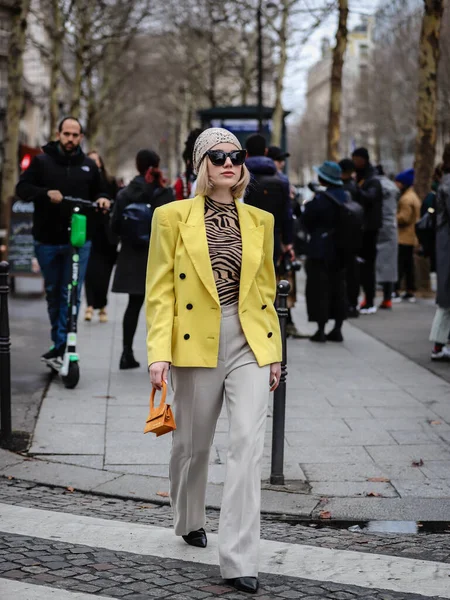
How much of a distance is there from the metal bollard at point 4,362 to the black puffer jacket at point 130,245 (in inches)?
107

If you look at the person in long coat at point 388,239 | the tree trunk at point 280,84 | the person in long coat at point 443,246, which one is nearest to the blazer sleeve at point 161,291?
the person in long coat at point 443,246

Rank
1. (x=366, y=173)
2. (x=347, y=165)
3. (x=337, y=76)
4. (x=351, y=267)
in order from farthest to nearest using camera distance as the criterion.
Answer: (x=337, y=76)
(x=366, y=173)
(x=347, y=165)
(x=351, y=267)

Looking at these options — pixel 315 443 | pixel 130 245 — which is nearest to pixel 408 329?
pixel 130 245

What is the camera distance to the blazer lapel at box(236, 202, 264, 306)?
4.59m

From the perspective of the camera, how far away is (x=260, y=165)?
34.1 ft

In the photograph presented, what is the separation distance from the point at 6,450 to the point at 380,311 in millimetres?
9158

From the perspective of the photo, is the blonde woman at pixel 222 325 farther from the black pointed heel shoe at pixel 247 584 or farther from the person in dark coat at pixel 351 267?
the person in dark coat at pixel 351 267

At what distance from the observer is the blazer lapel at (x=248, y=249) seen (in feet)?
15.1

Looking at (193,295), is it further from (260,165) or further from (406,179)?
(406,179)

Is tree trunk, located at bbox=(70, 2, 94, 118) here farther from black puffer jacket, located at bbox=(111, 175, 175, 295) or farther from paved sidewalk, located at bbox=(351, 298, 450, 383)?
black puffer jacket, located at bbox=(111, 175, 175, 295)

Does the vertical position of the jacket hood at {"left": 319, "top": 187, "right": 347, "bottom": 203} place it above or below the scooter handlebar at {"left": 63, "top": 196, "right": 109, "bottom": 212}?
above

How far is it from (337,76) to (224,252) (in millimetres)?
19577

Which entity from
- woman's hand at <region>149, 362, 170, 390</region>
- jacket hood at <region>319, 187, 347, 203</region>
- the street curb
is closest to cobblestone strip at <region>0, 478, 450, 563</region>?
the street curb

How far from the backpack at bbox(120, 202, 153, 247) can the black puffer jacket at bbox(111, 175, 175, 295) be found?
0.24 ft
